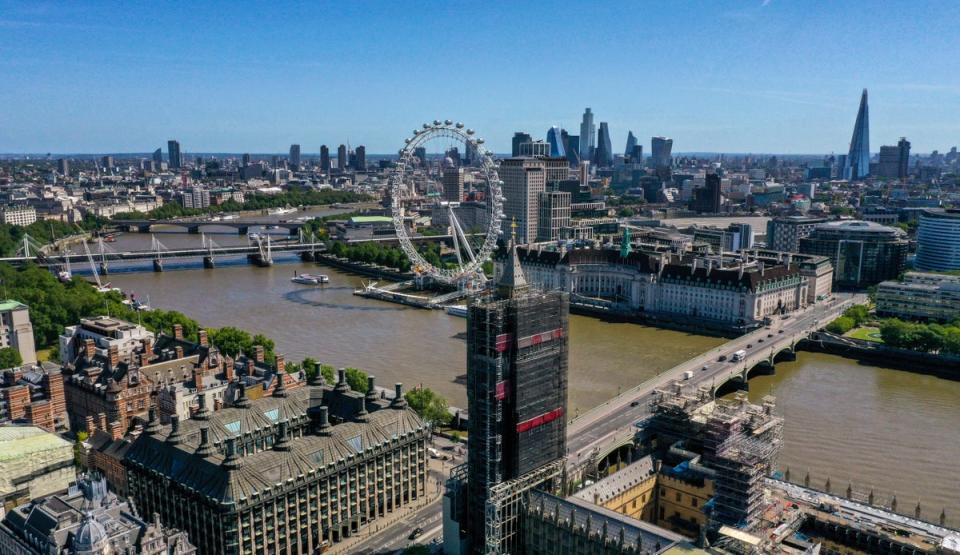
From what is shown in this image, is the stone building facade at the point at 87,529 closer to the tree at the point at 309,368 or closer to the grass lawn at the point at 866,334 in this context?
the tree at the point at 309,368

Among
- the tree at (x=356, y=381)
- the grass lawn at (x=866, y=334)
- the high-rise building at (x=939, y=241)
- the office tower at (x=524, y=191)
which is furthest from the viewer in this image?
the office tower at (x=524, y=191)

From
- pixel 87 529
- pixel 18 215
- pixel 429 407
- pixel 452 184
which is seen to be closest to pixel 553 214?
pixel 452 184

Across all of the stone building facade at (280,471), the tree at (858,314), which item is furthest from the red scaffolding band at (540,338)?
the tree at (858,314)

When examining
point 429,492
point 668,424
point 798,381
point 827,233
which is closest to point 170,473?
point 429,492

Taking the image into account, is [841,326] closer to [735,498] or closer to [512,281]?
A: [735,498]

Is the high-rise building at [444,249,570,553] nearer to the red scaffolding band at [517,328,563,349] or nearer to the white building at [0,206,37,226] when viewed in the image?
the red scaffolding band at [517,328,563,349]

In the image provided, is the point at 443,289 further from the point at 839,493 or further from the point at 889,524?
the point at 889,524
